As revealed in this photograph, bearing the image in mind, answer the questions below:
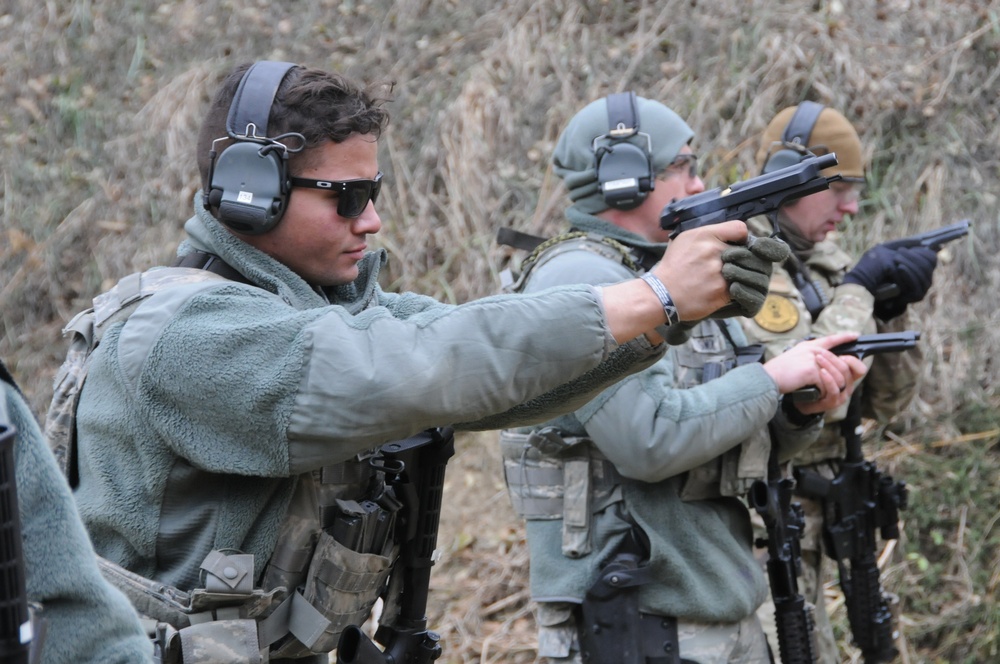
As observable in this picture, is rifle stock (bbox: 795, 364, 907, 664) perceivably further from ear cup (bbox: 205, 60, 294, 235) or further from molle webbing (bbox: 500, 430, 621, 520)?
ear cup (bbox: 205, 60, 294, 235)

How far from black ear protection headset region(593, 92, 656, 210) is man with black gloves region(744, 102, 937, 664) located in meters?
0.96

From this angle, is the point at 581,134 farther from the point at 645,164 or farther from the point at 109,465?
the point at 109,465

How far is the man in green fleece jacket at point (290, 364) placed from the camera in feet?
7.28

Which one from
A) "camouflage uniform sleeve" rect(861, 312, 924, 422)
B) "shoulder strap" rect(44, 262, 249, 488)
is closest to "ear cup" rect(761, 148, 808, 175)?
"camouflage uniform sleeve" rect(861, 312, 924, 422)

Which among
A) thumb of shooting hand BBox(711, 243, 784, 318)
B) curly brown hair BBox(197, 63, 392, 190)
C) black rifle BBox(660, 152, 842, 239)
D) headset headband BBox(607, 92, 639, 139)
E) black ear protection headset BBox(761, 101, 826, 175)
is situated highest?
black ear protection headset BBox(761, 101, 826, 175)

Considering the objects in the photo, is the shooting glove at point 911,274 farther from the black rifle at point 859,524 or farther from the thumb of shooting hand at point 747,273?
the thumb of shooting hand at point 747,273

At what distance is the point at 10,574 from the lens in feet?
5.11

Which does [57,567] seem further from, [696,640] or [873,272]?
[873,272]

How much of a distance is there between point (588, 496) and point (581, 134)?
4.10 feet

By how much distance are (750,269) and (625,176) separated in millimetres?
1466

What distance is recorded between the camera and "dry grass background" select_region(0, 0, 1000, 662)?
6.14 m

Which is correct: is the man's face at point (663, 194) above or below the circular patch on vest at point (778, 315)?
above

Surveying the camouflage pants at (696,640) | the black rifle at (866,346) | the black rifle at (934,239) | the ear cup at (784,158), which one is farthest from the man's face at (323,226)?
the black rifle at (934,239)

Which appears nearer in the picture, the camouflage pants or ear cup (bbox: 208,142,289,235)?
ear cup (bbox: 208,142,289,235)
